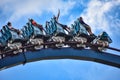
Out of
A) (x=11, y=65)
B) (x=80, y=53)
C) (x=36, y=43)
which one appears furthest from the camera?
(x=80, y=53)

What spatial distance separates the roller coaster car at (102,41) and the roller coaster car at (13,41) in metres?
3.62

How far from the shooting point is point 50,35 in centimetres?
1562

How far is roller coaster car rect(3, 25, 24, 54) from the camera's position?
14.4 m

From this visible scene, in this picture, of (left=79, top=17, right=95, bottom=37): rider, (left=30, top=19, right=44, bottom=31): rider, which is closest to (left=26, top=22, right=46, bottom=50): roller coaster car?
(left=30, top=19, right=44, bottom=31): rider

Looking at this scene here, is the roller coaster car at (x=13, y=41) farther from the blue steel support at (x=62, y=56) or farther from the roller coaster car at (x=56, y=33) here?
the roller coaster car at (x=56, y=33)

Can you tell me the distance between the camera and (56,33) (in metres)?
15.8

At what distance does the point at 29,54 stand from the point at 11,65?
97cm

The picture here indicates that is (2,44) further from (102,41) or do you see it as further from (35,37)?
(102,41)

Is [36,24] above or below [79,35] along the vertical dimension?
above

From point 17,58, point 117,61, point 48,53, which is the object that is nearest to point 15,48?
point 17,58

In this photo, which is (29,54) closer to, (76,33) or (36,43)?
(36,43)

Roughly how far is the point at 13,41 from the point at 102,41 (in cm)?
438

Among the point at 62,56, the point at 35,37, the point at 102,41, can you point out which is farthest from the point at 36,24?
the point at 102,41

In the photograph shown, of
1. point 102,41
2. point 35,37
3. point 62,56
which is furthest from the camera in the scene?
point 102,41
